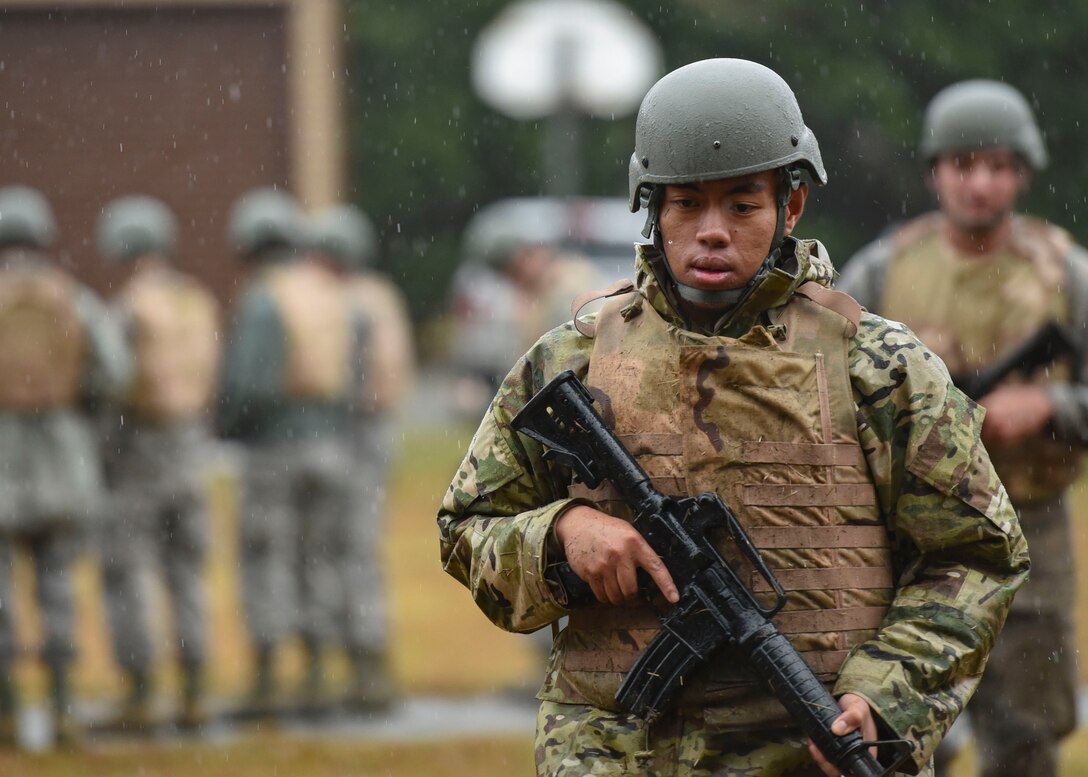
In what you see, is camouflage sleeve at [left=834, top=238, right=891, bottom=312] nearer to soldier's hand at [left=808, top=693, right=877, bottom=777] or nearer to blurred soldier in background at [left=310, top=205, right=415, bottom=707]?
soldier's hand at [left=808, top=693, right=877, bottom=777]

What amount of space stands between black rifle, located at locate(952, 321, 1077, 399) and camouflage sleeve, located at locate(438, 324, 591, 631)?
7.32 ft

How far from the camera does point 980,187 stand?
634cm

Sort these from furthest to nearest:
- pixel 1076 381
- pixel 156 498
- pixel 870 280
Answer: pixel 156 498 → pixel 870 280 → pixel 1076 381

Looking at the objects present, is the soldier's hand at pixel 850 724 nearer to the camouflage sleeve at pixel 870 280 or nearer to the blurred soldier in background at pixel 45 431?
the camouflage sleeve at pixel 870 280

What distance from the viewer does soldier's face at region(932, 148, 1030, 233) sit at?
20.8ft

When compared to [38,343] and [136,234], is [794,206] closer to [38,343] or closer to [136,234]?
[38,343]

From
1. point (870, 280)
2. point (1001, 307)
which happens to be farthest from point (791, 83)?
point (1001, 307)

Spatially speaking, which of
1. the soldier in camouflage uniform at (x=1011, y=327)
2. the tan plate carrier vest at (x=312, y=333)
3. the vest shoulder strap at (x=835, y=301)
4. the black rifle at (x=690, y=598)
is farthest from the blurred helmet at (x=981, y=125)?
the tan plate carrier vest at (x=312, y=333)

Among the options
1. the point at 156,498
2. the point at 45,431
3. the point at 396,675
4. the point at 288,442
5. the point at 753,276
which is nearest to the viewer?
the point at 753,276

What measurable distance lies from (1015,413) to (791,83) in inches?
682

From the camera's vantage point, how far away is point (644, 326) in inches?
162

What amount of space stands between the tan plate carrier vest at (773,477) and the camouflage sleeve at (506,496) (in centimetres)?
19

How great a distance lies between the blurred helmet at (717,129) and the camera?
3.97 meters

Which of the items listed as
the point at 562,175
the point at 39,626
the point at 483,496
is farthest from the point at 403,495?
the point at 483,496
